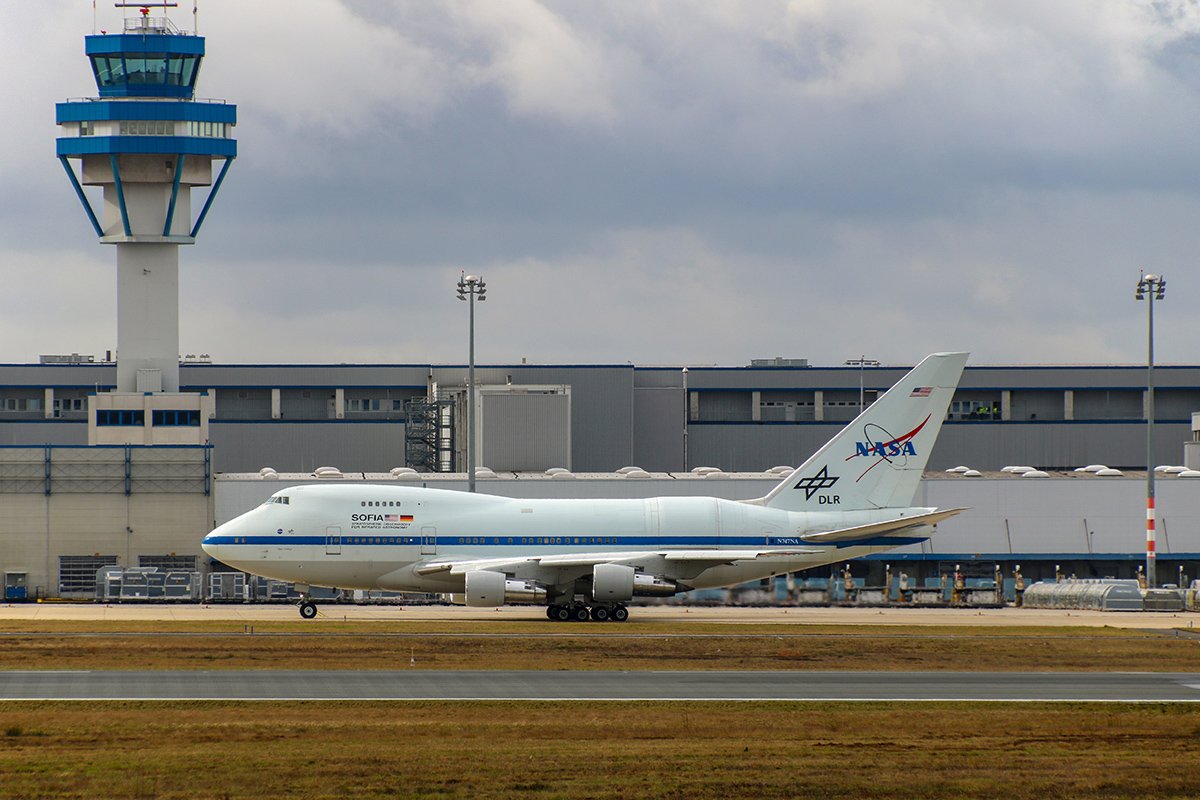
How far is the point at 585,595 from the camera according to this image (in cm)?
5694

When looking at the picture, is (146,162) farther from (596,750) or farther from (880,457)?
(596,750)

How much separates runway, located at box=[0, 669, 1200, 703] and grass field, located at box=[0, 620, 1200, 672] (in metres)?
1.73

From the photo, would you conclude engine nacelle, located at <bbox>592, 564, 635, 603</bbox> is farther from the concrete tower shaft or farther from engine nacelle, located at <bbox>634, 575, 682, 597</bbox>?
the concrete tower shaft

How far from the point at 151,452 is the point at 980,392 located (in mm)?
69008

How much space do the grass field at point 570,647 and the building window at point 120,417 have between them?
37.2m

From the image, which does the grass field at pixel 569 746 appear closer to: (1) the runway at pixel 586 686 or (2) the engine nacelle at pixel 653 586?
(1) the runway at pixel 586 686

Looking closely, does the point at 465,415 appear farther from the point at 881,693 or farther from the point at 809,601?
the point at 881,693

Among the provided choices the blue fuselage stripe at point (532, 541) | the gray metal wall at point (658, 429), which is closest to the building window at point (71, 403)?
the gray metal wall at point (658, 429)

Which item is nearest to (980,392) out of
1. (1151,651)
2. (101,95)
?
(101,95)

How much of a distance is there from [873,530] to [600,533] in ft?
33.1

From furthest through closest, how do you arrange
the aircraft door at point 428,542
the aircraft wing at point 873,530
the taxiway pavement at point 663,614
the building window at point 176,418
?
the building window at point 176,418, the aircraft wing at point 873,530, the aircraft door at point 428,542, the taxiway pavement at point 663,614

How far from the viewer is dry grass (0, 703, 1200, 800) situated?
83.9 ft

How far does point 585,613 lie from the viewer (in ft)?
186

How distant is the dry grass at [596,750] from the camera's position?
25.6m
